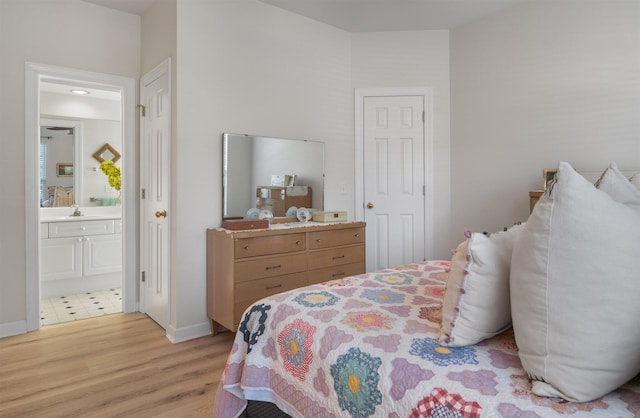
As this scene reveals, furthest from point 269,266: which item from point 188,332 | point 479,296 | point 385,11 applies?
point 385,11

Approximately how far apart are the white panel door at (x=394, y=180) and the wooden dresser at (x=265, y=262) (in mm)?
756

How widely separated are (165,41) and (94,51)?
0.79 metres

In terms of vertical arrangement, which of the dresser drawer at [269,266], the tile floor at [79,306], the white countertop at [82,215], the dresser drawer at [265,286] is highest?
the white countertop at [82,215]

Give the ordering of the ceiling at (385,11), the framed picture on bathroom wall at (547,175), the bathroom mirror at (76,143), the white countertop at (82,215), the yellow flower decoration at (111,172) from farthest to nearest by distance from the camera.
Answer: the yellow flower decoration at (111,172)
the bathroom mirror at (76,143)
the white countertop at (82,215)
the ceiling at (385,11)
the framed picture on bathroom wall at (547,175)

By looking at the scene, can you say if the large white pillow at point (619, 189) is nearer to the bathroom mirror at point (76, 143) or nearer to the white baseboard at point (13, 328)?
the white baseboard at point (13, 328)

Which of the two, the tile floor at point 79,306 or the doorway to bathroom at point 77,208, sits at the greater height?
the doorway to bathroom at point 77,208

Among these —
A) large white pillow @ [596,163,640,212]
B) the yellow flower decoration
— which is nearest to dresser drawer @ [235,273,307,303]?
large white pillow @ [596,163,640,212]

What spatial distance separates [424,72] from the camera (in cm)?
395

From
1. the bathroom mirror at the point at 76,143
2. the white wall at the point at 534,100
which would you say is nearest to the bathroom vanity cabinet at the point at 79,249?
the bathroom mirror at the point at 76,143

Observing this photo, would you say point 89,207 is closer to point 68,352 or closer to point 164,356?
point 68,352

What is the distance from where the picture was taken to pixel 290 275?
2.98 m

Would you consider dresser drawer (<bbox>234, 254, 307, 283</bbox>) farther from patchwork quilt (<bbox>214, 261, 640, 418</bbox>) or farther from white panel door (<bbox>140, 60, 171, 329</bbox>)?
patchwork quilt (<bbox>214, 261, 640, 418</bbox>)

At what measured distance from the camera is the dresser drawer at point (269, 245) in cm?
272

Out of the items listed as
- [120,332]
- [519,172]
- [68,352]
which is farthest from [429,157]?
[68,352]
